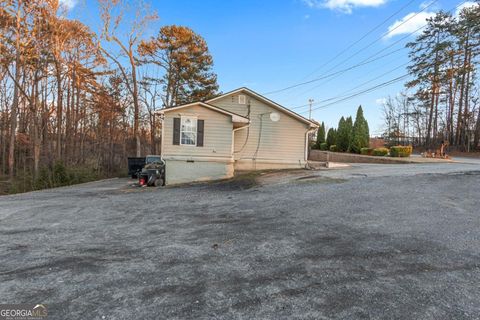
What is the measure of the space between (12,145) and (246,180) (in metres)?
14.6

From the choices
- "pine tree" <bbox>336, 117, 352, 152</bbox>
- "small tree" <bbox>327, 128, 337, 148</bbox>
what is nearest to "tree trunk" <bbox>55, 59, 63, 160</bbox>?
"pine tree" <bbox>336, 117, 352, 152</bbox>

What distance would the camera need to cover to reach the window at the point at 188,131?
35.2 feet

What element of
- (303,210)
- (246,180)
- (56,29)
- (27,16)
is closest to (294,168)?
(246,180)

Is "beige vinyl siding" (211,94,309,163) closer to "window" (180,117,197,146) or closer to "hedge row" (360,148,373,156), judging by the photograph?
"window" (180,117,197,146)

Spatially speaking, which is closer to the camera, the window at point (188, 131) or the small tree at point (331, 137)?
the window at point (188, 131)

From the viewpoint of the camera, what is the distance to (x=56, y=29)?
13.4 meters

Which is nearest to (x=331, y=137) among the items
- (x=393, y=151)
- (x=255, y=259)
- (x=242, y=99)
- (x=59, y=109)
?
(x=393, y=151)

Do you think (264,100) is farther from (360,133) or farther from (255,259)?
(360,133)

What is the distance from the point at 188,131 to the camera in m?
10.8

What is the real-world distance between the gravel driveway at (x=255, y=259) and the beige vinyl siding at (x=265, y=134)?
7191mm

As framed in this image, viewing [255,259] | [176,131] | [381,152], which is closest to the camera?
[255,259]

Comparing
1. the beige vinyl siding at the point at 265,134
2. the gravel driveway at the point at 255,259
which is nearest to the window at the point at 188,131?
the beige vinyl siding at the point at 265,134

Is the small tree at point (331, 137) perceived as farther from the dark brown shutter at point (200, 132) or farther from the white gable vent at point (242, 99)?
the dark brown shutter at point (200, 132)

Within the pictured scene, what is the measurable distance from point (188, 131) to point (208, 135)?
878mm
